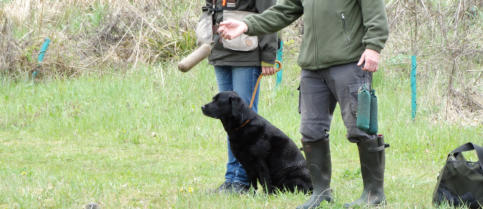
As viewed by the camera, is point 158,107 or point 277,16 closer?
point 277,16

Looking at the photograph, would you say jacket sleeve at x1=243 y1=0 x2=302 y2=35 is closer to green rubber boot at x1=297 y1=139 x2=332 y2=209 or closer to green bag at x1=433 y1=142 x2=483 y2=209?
green rubber boot at x1=297 y1=139 x2=332 y2=209

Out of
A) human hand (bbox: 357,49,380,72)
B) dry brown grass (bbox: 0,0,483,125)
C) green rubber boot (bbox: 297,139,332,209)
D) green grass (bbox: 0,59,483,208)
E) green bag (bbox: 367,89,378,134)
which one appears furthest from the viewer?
dry brown grass (bbox: 0,0,483,125)

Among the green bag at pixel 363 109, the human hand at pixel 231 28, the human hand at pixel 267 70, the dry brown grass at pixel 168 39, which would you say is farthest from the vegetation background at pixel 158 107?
the human hand at pixel 231 28

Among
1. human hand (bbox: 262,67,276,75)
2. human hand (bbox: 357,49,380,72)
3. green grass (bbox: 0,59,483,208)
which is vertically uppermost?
human hand (bbox: 357,49,380,72)

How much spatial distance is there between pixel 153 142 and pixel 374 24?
168 inches

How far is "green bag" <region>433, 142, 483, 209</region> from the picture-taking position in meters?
3.76

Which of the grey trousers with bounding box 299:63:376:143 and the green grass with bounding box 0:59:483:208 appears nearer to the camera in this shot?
the grey trousers with bounding box 299:63:376:143

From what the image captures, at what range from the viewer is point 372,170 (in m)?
3.87

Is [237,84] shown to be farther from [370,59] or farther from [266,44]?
[370,59]

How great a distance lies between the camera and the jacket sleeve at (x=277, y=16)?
395 centimetres

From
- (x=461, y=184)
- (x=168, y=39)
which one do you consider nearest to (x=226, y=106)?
(x=461, y=184)

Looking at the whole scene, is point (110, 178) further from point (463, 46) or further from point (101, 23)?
point (101, 23)

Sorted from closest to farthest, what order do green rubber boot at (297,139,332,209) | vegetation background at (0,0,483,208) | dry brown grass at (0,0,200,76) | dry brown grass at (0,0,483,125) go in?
green rubber boot at (297,139,332,209), vegetation background at (0,0,483,208), dry brown grass at (0,0,483,125), dry brown grass at (0,0,200,76)

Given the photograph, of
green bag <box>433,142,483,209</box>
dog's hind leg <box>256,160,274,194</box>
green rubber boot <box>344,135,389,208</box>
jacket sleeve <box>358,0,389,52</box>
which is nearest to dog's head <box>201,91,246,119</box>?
dog's hind leg <box>256,160,274,194</box>
